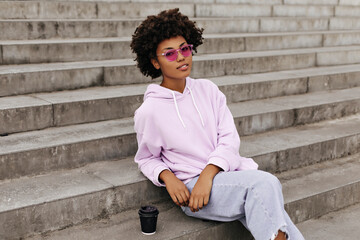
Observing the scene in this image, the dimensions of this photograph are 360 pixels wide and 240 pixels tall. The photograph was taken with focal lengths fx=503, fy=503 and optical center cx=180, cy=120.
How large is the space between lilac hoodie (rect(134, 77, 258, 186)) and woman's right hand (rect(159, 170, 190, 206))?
83mm

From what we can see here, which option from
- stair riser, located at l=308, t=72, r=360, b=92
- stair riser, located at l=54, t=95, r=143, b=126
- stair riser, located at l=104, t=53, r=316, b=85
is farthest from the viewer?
stair riser, located at l=308, t=72, r=360, b=92

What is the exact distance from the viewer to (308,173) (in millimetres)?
4020

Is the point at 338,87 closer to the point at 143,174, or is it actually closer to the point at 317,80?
the point at 317,80

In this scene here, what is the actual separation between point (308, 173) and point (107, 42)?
2327 millimetres

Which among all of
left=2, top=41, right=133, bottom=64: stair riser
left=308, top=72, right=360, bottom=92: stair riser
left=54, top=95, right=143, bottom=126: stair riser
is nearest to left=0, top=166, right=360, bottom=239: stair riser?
left=54, top=95, right=143, bottom=126: stair riser

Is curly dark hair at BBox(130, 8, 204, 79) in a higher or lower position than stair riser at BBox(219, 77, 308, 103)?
higher

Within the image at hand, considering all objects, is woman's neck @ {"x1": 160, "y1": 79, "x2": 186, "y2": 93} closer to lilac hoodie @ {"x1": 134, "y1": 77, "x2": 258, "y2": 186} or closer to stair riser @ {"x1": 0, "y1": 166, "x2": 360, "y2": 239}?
lilac hoodie @ {"x1": 134, "y1": 77, "x2": 258, "y2": 186}

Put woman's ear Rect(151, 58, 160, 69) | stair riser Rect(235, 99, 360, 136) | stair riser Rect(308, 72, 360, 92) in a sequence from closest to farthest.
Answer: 1. woman's ear Rect(151, 58, 160, 69)
2. stair riser Rect(235, 99, 360, 136)
3. stair riser Rect(308, 72, 360, 92)

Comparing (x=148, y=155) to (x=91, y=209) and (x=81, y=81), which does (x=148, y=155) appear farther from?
(x=81, y=81)

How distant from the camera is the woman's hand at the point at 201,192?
276 cm

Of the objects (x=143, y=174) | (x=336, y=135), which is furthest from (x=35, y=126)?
(x=336, y=135)

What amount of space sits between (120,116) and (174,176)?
1304 mm

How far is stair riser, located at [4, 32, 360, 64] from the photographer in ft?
14.7

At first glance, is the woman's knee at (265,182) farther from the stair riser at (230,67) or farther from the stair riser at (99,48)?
the stair riser at (99,48)
